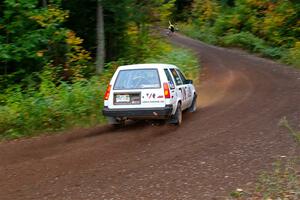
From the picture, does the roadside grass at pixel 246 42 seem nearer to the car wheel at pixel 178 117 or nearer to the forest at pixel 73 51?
the forest at pixel 73 51

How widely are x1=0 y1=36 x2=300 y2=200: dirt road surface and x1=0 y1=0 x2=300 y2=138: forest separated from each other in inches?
53.7

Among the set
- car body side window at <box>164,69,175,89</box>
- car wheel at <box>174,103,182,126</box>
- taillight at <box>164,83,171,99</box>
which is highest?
car body side window at <box>164,69,175,89</box>

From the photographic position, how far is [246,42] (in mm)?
37250

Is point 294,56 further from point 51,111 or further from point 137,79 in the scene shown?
point 51,111

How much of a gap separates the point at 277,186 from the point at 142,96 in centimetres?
519

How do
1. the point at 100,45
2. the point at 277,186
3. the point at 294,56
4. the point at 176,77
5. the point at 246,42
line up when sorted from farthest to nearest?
the point at 246,42 < the point at 294,56 < the point at 100,45 < the point at 176,77 < the point at 277,186

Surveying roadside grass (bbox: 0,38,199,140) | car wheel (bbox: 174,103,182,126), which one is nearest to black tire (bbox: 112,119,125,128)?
roadside grass (bbox: 0,38,199,140)

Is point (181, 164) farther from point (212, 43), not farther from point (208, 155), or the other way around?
point (212, 43)

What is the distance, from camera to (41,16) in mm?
16531

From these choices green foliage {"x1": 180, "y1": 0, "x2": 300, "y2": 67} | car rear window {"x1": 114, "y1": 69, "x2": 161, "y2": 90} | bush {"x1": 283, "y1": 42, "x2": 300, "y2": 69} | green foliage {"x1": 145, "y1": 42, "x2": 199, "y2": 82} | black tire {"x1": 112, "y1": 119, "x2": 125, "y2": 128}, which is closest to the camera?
car rear window {"x1": 114, "y1": 69, "x2": 161, "y2": 90}

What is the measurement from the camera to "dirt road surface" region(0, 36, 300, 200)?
6895 millimetres

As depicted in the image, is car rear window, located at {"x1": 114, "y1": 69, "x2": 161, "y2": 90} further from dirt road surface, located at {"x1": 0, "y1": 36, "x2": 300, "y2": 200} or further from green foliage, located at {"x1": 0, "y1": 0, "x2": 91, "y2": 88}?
green foliage, located at {"x1": 0, "y1": 0, "x2": 91, "y2": 88}

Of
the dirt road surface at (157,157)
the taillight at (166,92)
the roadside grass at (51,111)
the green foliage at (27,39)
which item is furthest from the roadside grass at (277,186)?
the green foliage at (27,39)

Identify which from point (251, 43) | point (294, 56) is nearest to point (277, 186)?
point (294, 56)
